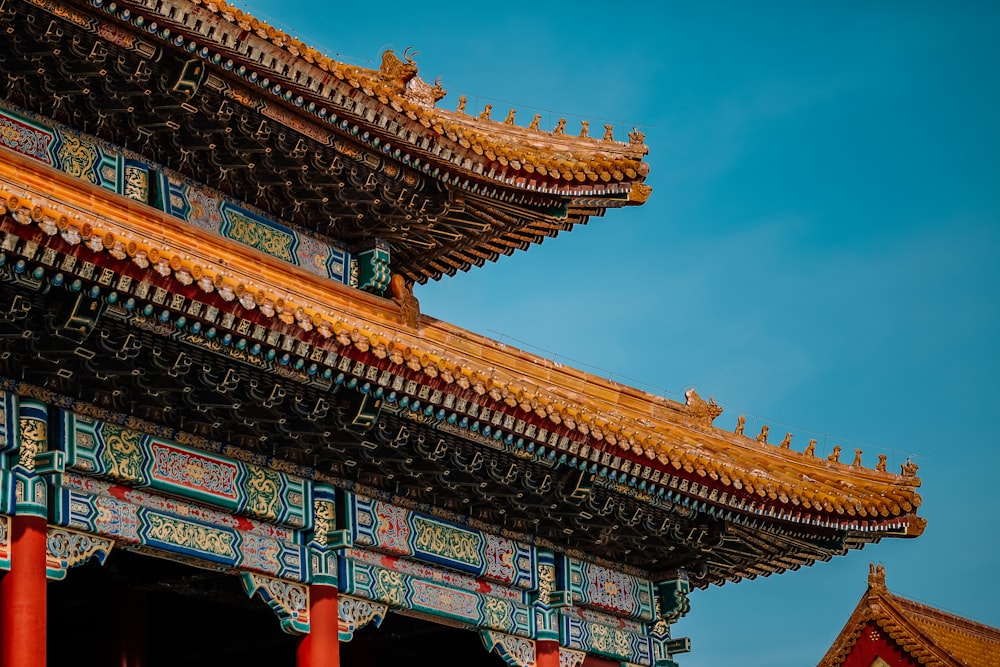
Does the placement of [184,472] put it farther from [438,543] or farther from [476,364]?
[476,364]

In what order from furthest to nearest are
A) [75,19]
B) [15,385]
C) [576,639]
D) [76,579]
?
1. [576,639]
2. [76,579]
3. [75,19]
4. [15,385]

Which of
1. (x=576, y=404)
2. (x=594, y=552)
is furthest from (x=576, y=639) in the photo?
(x=576, y=404)

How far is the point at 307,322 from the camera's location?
14086 millimetres

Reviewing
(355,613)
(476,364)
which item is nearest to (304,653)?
(355,613)

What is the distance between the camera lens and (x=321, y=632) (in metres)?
15.6

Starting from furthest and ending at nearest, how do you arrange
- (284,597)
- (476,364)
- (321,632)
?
(476,364), (321,632), (284,597)

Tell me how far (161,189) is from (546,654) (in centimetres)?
639

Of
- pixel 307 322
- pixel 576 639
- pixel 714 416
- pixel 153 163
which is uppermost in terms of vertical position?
pixel 153 163

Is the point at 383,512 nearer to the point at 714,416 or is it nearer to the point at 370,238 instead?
the point at 370,238

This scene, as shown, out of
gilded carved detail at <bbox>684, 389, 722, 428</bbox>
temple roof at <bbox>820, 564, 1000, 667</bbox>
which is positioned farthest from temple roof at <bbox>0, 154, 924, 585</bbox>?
temple roof at <bbox>820, 564, 1000, 667</bbox>

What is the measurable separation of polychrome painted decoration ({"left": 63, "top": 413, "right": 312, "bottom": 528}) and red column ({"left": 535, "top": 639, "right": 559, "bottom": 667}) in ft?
11.9

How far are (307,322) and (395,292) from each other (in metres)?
6.40

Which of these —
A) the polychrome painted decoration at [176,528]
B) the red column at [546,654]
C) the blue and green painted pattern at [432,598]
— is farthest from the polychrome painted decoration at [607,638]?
the polychrome painted decoration at [176,528]

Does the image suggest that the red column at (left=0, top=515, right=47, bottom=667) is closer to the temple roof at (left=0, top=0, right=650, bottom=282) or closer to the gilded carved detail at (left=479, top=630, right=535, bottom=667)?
the temple roof at (left=0, top=0, right=650, bottom=282)
